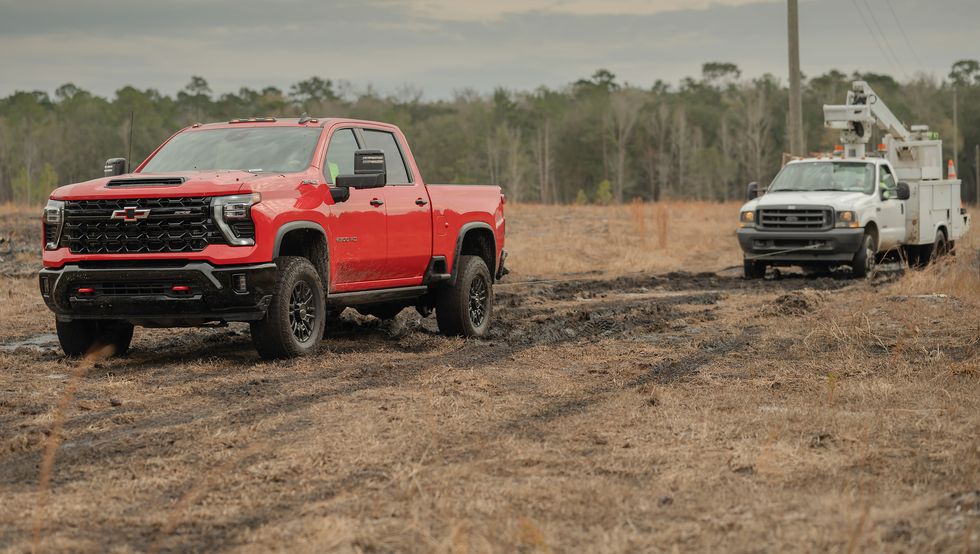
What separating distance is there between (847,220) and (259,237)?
11.8m

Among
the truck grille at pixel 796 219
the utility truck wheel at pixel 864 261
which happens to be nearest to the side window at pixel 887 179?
the utility truck wheel at pixel 864 261

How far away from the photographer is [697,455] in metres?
6.50

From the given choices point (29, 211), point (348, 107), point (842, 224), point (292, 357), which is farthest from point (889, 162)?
point (348, 107)

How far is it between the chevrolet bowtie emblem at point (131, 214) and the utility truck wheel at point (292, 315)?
1.06 meters

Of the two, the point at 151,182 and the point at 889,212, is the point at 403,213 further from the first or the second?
the point at 889,212

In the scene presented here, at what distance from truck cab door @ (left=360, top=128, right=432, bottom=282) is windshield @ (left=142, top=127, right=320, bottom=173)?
81cm

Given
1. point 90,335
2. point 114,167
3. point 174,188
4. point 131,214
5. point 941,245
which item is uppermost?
point 114,167

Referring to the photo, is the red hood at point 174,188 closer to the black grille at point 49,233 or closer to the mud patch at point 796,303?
the black grille at point 49,233

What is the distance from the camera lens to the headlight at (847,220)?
18750mm

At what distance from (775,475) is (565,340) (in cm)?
580

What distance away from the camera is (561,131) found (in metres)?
108

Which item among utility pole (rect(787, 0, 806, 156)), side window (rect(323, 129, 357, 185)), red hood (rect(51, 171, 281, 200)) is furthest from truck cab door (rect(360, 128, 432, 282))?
utility pole (rect(787, 0, 806, 156))

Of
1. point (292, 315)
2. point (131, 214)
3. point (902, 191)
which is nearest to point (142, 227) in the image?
point (131, 214)

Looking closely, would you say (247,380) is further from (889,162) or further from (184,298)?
(889,162)
